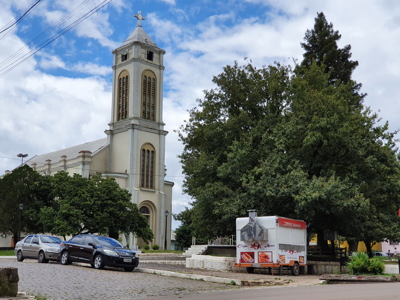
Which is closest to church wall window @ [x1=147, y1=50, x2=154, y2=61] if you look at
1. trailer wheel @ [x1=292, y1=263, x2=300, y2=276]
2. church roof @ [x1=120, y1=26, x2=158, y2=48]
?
church roof @ [x1=120, y1=26, x2=158, y2=48]

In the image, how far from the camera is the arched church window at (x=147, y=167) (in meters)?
60.3

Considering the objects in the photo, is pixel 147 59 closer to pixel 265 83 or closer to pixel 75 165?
pixel 75 165

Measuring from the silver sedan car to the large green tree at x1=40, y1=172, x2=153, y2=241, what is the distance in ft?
46.0

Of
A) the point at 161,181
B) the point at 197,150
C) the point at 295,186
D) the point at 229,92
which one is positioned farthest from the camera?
the point at 161,181

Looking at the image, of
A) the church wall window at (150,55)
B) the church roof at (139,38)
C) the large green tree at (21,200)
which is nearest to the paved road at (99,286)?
the large green tree at (21,200)

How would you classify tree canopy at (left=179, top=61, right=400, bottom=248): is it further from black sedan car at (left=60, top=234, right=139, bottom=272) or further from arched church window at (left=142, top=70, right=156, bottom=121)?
arched church window at (left=142, top=70, right=156, bottom=121)

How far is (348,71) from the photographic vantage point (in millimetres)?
42188

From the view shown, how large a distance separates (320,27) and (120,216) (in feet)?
80.2

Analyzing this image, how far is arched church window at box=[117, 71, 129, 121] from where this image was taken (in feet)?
205

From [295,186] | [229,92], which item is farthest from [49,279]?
[229,92]

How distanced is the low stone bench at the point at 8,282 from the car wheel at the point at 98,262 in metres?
9.37

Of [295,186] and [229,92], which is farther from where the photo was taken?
[229,92]

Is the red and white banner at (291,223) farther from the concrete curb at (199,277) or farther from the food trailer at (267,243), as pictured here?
the concrete curb at (199,277)

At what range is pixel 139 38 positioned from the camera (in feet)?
208
